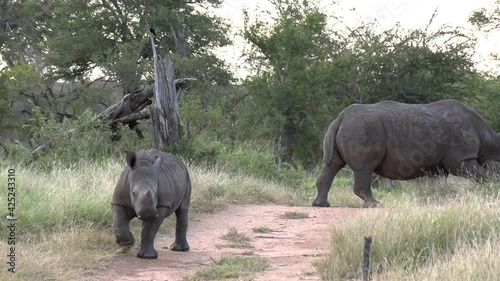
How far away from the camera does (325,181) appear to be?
520 inches

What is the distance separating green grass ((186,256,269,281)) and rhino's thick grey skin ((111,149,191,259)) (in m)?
0.80

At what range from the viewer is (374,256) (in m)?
6.81

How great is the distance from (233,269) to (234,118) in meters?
18.5

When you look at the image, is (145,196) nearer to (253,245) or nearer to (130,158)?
(130,158)

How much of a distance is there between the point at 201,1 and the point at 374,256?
2460 centimetres

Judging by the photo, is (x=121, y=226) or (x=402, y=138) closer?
(x=121, y=226)

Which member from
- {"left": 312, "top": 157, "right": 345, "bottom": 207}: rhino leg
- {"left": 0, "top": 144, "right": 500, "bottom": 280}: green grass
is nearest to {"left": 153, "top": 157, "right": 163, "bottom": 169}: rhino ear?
{"left": 0, "top": 144, "right": 500, "bottom": 280}: green grass

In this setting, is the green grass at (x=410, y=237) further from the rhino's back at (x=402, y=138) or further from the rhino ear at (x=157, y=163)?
the rhino's back at (x=402, y=138)

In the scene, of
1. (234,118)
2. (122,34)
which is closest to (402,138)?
(234,118)

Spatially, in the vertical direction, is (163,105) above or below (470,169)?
above

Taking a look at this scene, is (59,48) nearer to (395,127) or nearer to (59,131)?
(59,131)

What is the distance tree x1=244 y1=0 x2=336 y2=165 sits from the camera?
21281 millimetres

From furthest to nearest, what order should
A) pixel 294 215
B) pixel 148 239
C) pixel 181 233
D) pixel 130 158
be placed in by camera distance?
1. pixel 294 215
2. pixel 181 233
3. pixel 130 158
4. pixel 148 239

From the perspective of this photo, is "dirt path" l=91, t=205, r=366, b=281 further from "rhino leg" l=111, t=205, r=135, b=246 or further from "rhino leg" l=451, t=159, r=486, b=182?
"rhino leg" l=451, t=159, r=486, b=182
